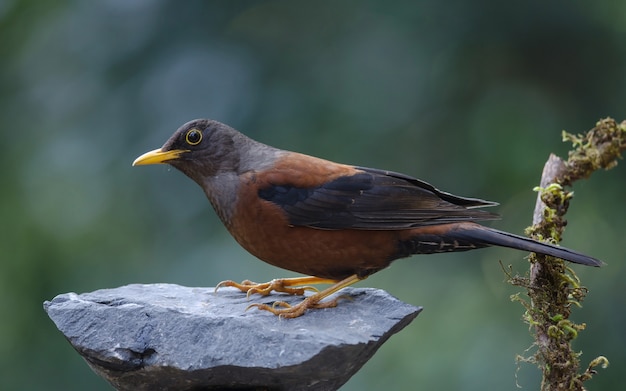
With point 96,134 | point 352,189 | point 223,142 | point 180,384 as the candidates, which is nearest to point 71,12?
point 96,134

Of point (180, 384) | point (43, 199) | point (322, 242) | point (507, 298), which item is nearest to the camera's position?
point (180, 384)

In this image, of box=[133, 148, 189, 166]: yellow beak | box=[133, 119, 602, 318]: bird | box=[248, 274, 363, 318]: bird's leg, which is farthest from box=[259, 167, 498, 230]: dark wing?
box=[133, 148, 189, 166]: yellow beak

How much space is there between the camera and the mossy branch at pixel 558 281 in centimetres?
442

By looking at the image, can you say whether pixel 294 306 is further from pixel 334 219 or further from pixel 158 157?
pixel 158 157

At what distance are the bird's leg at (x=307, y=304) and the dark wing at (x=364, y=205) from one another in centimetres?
29

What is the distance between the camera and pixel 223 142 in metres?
4.99

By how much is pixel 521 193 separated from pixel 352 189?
1.56 meters

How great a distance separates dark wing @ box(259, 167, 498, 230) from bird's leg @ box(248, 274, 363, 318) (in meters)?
0.29

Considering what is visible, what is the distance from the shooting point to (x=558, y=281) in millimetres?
4582

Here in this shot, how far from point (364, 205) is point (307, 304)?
0.55 meters

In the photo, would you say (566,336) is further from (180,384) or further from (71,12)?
(71,12)

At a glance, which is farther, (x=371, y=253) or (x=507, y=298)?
(x=507, y=298)

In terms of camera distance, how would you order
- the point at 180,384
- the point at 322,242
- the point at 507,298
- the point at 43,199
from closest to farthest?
the point at 180,384, the point at 322,242, the point at 507,298, the point at 43,199

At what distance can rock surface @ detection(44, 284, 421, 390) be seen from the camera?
13.6 ft
